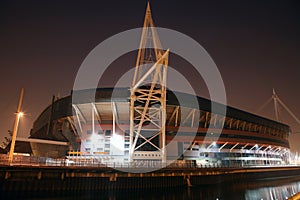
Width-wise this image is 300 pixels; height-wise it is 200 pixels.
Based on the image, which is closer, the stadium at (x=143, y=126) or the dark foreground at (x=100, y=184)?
the dark foreground at (x=100, y=184)

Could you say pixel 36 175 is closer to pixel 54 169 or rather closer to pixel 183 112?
pixel 54 169

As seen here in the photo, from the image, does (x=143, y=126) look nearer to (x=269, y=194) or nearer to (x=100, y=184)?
(x=100, y=184)

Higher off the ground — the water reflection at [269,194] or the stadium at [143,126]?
the stadium at [143,126]

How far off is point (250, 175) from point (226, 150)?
6.93 metres

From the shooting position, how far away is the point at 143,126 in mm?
37844

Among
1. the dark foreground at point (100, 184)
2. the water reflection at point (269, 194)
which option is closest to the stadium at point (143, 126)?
the dark foreground at point (100, 184)

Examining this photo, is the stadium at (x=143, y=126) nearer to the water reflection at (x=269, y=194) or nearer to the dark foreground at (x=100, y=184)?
the dark foreground at (x=100, y=184)

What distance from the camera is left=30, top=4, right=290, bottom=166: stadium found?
109 feet

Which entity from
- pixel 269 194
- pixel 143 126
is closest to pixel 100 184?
pixel 143 126

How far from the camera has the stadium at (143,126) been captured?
33.1 m

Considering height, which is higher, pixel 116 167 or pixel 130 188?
pixel 116 167

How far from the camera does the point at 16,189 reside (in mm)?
19547

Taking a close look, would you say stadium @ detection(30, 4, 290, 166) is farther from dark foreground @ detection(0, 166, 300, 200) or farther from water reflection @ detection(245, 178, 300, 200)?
water reflection @ detection(245, 178, 300, 200)

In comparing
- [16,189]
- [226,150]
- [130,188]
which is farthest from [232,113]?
[16,189]
